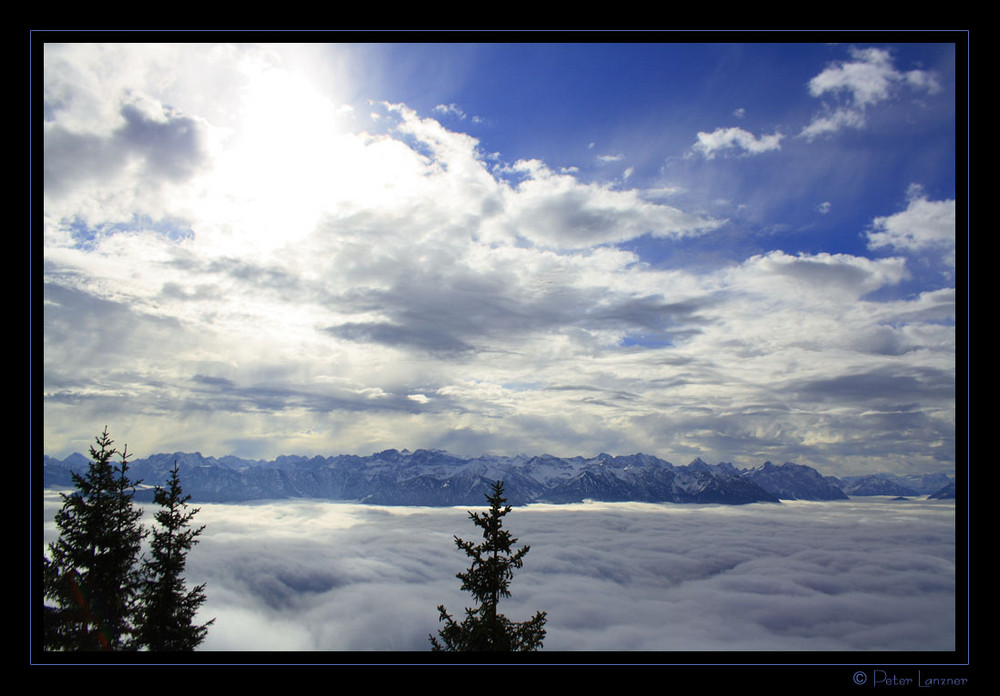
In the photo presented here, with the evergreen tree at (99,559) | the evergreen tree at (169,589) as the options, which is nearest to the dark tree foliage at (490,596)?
the evergreen tree at (169,589)

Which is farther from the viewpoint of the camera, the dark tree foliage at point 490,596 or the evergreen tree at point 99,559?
the dark tree foliage at point 490,596

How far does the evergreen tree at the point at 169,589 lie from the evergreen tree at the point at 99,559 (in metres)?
0.45

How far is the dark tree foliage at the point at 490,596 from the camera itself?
13742 mm

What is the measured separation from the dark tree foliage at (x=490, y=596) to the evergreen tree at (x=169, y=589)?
7.27 m

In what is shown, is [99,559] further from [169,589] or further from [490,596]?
A: [490,596]

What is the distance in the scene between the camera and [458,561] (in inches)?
7672

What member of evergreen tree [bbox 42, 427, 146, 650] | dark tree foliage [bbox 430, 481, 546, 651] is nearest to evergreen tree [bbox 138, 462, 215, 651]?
evergreen tree [bbox 42, 427, 146, 650]

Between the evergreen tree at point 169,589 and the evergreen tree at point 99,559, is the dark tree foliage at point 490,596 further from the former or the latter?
the evergreen tree at point 99,559

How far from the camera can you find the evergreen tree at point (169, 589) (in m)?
12.6
